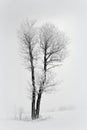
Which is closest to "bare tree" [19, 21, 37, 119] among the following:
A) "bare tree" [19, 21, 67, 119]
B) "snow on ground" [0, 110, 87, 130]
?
"bare tree" [19, 21, 67, 119]

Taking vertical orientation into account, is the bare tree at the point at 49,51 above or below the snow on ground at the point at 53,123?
above

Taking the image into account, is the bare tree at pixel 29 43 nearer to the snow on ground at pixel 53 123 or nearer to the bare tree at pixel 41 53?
the bare tree at pixel 41 53

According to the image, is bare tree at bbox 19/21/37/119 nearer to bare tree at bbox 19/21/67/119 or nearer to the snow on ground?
bare tree at bbox 19/21/67/119

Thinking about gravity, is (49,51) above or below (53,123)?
above

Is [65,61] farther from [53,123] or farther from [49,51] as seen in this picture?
[53,123]

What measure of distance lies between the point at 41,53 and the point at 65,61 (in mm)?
86

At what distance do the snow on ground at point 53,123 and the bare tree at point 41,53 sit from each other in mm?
27

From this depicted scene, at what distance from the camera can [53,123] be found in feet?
2.63

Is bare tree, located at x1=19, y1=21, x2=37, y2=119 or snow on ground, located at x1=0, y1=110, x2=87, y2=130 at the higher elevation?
bare tree, located at x1=19, y1=21, x2=37, y2=119

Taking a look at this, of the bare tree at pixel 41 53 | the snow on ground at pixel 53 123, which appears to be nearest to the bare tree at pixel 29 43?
the bare tree at pixel 41 53

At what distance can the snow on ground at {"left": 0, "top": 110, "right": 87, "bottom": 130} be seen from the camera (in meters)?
0.80

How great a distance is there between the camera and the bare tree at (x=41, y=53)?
31.9 inches

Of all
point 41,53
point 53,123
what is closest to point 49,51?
point 41,53

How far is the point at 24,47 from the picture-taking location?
2.80 feet
